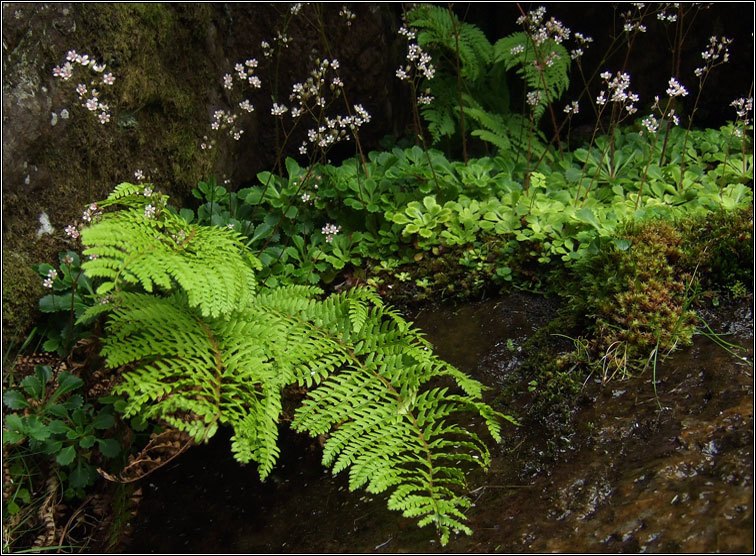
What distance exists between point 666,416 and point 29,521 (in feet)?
8.62

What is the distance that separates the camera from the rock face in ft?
9.49

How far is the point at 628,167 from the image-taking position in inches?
166

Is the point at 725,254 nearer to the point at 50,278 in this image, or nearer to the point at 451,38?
the point at 451,38

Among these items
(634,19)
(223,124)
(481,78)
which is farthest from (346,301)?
(481,78)

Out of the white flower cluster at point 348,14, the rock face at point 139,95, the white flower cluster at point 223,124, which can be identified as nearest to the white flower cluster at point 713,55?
the white flower cluster at point 348,14

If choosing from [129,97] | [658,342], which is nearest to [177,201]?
[129,97]

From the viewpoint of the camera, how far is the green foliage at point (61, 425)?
2.60 metres

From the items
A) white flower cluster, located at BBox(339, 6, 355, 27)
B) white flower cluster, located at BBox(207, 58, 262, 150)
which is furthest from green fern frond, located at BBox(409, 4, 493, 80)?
white flower cluster, located at BBox(207, 58, 262, 150)

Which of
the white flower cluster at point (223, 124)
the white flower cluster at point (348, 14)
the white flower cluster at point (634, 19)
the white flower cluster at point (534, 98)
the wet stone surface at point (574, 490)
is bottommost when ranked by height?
the wet stone surface at point (574, 490)

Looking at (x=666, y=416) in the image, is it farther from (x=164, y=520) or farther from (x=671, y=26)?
(x=671, y=26)

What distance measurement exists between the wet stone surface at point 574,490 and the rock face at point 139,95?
1287 mm

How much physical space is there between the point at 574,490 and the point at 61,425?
211 cm

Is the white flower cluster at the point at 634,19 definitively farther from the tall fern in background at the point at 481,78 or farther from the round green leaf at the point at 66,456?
the round green leaf at the point at 66,456

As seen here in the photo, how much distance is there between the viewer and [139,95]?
11.2 ft
